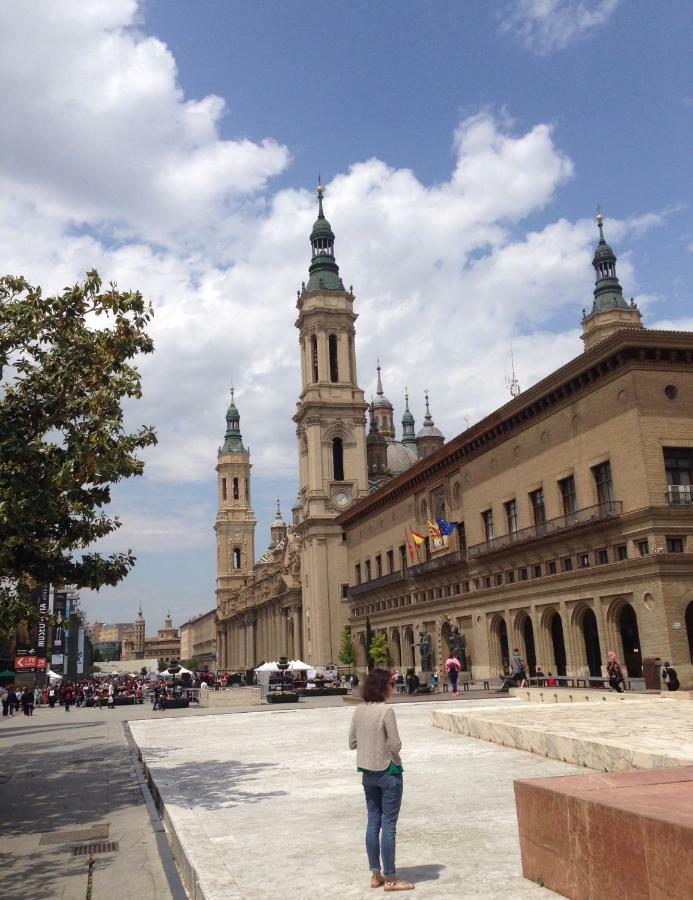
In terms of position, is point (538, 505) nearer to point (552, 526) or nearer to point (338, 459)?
point (552, 526)

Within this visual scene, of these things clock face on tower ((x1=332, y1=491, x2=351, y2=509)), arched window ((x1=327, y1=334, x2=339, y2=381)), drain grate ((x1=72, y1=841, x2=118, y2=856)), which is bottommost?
drain grate ((x1=72, y1=841, x2=118, y2=856))

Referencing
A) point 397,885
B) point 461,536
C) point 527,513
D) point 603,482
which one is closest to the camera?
point 397,885

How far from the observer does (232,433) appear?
154m

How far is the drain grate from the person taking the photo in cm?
949

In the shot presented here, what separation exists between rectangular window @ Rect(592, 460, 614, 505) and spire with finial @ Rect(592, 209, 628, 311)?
53.5 m

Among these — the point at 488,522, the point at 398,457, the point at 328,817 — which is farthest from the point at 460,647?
the point at 398,457

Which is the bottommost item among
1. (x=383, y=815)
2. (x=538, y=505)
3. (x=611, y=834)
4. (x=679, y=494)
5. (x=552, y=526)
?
(x=383, y=815)

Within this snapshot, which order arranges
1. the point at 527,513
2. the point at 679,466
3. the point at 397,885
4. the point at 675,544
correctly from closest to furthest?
the point at 397,885 → the point at 675,544 → the point at 679,466 → the point at 527,513

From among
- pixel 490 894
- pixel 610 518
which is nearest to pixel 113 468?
pixel 490 894

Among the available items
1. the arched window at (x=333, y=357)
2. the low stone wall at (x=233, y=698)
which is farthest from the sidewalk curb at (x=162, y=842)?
the arched window at (x=333, y=357)

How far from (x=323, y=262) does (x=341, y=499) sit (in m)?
25.6

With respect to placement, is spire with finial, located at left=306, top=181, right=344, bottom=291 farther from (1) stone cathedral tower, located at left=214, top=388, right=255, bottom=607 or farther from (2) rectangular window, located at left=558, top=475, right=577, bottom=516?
(1) stone cathedral tower, located at left=214, top=388, right=255, bottom=607

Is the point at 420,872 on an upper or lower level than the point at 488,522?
lower

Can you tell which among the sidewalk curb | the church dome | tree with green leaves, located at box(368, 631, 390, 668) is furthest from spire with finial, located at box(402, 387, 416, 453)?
the sidewalk curb
